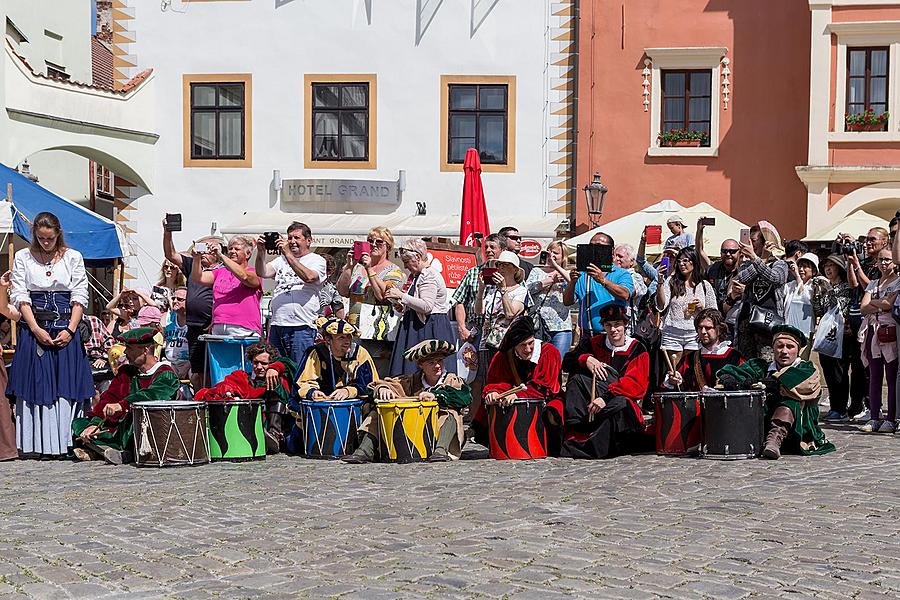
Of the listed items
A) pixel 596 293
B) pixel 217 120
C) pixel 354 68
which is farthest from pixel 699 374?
pixel 217 120

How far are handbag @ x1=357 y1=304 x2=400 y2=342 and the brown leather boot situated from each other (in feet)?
10.4

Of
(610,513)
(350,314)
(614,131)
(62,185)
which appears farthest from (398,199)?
(610,513)

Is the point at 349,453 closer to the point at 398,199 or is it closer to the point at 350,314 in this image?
the point at 350,314

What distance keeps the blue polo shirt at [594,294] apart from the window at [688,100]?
504 inches

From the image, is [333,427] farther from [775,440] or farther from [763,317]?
[763,317]

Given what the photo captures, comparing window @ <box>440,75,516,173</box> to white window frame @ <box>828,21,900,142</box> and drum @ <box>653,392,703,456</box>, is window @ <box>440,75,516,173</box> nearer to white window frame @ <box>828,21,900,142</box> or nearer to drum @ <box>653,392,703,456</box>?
white window frame @ <box>828,21,900,142</box>

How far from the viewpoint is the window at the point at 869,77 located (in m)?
23.6

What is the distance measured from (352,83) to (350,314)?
13689 mm

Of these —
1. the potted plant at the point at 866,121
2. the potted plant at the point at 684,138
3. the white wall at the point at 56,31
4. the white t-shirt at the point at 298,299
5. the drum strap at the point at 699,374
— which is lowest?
the drum strap at the point at 699,374

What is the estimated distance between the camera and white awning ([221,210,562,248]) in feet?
76.3

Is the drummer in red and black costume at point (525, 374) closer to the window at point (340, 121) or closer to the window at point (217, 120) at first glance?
the window at point (340, 121)

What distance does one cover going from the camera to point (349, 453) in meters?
10.4

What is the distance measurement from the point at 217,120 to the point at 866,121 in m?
11.3

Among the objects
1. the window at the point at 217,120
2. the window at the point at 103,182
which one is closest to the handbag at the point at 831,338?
the window at the point at 217,120
